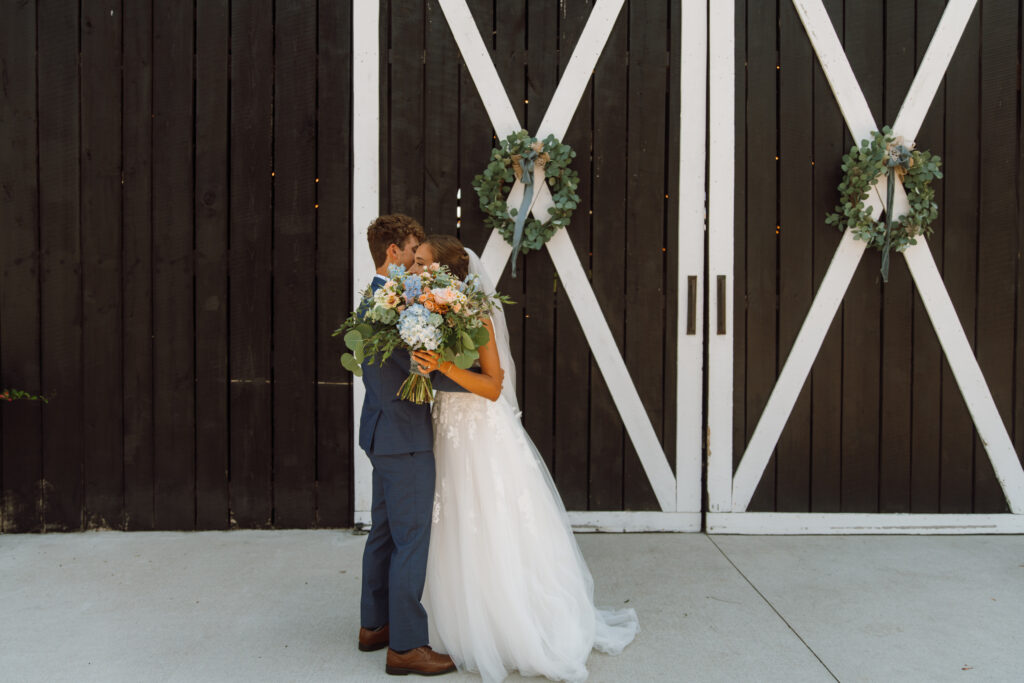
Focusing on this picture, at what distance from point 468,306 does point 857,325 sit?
9.15 ft

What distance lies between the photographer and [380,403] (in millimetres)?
2465

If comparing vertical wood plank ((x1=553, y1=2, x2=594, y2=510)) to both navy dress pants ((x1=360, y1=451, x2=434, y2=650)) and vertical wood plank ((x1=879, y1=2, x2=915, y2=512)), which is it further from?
vertical wood plank ((x1=879, y1=2, x2=915, y2=512))

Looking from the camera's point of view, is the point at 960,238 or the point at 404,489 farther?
the point at 960,238

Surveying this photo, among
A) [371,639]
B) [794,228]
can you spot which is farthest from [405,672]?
[794,228]

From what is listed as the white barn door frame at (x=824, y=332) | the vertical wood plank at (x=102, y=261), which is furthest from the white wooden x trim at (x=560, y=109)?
the vertical wood plank at (x=102, y=261)

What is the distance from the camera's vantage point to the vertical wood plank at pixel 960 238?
13.2 feet

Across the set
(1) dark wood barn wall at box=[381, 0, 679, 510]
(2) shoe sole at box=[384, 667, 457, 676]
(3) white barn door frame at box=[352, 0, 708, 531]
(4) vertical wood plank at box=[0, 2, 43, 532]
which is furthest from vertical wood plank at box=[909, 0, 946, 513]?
(4) vertical wood plank at box=[0, 2, 43, 532]

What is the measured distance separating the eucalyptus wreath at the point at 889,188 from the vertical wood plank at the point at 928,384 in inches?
5.2

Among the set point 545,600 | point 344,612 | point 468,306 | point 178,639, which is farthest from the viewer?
point 344,612

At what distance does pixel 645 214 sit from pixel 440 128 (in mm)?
1296

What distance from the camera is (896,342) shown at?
407 cm

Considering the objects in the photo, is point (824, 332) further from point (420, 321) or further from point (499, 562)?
point (420, 321)

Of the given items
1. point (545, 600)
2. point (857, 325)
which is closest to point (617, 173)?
point (857, 325)

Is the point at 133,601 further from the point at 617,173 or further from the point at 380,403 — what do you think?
the point at 617,173
